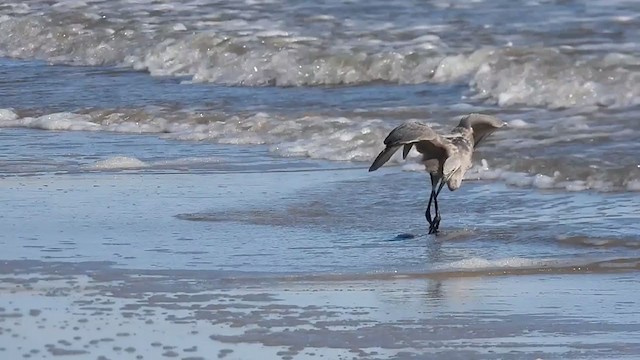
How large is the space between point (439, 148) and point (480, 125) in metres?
0.46

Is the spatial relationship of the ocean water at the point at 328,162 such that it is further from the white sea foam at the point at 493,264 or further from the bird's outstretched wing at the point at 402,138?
the bird's outstretched wing at the point at 402,138

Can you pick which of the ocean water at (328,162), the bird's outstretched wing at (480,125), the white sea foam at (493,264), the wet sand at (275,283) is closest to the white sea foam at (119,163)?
the ocean water at (328,162)

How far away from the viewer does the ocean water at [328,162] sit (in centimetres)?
581

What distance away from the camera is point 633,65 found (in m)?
11.3

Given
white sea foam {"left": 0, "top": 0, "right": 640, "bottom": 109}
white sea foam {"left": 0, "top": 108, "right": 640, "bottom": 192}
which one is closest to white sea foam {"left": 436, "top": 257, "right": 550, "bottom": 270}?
white sea foam {"left": 0, "top": 108, "right": 640, "bottom": 192}

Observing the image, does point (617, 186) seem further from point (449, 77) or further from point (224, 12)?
point (224, 12)

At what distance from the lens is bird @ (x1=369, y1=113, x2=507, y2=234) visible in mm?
7285

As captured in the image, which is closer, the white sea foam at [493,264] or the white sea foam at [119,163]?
the white sea foam at [493,264]

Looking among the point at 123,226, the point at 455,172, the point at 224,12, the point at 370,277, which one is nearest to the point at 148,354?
the point at 370,277

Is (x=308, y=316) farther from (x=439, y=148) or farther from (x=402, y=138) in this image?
(x=439, y=148)

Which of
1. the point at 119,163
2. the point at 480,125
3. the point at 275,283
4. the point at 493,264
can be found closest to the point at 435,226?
the point at 493,264

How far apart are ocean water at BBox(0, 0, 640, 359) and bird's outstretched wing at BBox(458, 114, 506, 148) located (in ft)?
0.86

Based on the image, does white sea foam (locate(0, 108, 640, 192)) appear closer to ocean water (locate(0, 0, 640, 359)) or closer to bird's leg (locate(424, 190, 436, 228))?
ocean water (locate(0, 0, 640, 359))

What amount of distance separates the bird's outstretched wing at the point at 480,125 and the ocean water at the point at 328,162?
0.26 m
